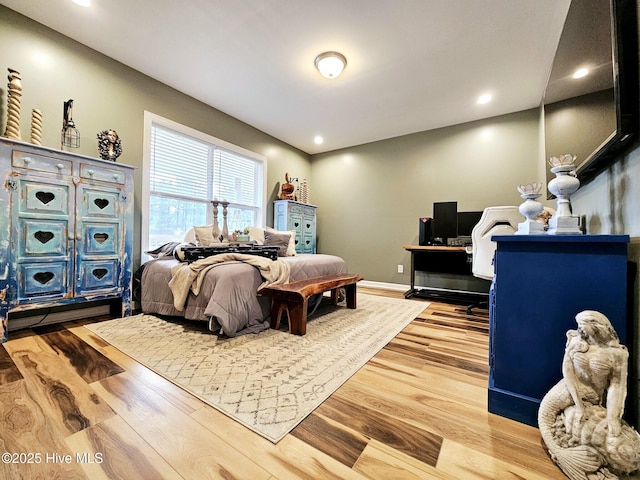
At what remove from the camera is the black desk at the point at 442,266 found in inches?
142

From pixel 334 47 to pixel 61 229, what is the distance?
2879 mm

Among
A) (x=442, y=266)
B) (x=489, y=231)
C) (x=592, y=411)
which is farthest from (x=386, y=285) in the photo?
(x=592, y=411)

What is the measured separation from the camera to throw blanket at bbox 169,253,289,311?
221 cm

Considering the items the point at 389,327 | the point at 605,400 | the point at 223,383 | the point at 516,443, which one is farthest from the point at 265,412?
the point at 389,327

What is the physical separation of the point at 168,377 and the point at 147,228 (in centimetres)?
214

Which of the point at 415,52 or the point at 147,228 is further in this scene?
the point at 147,228

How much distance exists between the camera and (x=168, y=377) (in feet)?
4.80

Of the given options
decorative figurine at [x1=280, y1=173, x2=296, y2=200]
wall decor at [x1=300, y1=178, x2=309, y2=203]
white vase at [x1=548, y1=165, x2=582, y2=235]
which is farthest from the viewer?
wall decor at [x1=300, y1=178, x2=309, y2=203]

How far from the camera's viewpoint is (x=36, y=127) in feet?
7.06

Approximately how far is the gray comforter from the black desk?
2.00 metres

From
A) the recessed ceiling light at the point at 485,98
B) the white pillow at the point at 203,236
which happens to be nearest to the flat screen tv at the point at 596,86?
the recessed ceiling light at the point at 485,98

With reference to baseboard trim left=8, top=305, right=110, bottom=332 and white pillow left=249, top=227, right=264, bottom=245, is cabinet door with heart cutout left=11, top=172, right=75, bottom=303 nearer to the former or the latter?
baseboard trim left=8, top=305, right=110, bottom=332

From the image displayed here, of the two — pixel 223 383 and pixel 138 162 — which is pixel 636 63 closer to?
pixel 223 383

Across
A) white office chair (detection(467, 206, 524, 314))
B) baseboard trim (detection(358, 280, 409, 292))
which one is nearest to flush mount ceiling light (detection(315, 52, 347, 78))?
white office chair (detection(467, 206, 524, 314))
